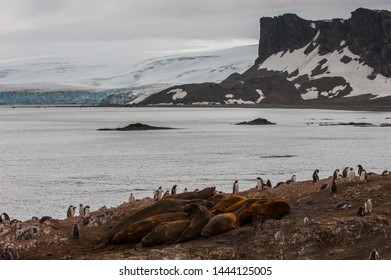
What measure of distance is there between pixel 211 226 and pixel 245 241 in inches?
42.2

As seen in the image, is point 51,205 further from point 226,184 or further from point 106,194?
point 226,184

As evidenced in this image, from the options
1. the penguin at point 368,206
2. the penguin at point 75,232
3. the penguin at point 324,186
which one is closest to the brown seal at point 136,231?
the penguin at point 75,232

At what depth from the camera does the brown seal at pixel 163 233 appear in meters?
15.8

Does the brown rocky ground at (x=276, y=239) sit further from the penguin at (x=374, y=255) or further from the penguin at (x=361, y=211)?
the penguin at (x=374, y=255)

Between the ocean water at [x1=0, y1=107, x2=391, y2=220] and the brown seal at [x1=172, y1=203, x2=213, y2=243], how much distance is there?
12606 mm

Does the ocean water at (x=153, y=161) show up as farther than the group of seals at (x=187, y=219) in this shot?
Yes

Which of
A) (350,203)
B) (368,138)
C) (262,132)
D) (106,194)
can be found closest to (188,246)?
(350,203)

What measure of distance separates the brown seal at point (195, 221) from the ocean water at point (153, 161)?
41.4ft

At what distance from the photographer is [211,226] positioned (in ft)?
52.5

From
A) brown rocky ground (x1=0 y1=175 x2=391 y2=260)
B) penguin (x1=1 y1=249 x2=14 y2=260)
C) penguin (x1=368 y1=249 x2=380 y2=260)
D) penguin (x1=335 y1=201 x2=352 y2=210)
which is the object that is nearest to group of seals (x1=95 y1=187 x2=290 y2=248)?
brown rocky ground (x1=0 y1=175 x2=391 y2=260)

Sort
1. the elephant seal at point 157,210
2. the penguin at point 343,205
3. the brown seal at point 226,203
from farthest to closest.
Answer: the brown seal at point 226,203 → the elephant seal at point 157,210 → the penguin at point 343,205

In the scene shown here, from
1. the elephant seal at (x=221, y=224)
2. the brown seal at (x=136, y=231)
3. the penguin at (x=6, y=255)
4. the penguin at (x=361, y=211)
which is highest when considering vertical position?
the penguin at (x=361, y=211)

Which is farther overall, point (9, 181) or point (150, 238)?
point (9, 181)

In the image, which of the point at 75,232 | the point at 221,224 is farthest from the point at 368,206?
the point at 75,232
